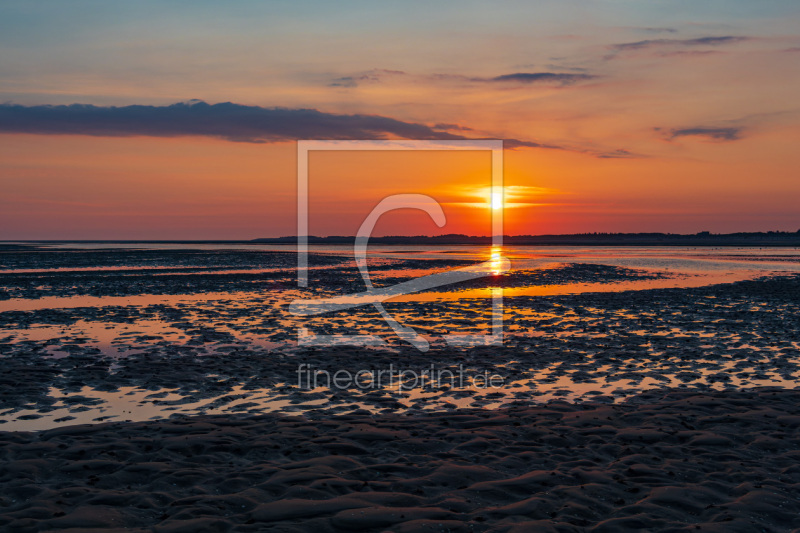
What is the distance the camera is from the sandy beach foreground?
6.28m

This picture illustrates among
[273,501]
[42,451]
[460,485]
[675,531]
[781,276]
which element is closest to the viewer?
[675,531]

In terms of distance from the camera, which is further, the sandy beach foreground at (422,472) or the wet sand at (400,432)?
the wet sand at (400,432)

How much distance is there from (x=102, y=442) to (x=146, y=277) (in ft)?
119

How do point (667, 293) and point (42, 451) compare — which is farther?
point (667, 293)

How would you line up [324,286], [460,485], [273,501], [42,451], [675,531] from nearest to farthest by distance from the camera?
1. [675,531]
2. [273,501]
3. [460,485]
4. [42,451]
5. [324,286]

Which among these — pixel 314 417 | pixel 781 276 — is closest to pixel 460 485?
pixel 314 417

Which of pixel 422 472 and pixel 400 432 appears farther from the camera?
pixel 400 432

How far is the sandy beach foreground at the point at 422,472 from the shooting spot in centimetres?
628

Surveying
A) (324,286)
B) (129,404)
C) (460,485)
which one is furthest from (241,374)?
(324,286)

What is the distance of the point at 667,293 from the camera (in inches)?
1206

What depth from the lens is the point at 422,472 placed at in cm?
762

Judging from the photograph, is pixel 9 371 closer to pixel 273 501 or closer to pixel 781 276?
pixel 273 501

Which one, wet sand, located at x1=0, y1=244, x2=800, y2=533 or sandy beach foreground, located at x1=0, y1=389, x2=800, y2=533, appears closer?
sandy beach foreground, located at x1=0, y1=389, x2=800, y2=533

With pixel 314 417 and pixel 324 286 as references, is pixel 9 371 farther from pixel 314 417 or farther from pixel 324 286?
pixel 324 286
